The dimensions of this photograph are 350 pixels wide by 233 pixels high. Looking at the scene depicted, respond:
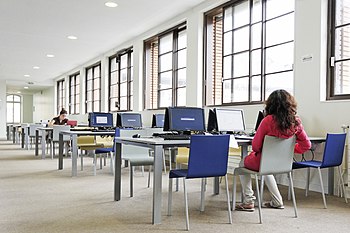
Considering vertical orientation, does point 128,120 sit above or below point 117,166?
above

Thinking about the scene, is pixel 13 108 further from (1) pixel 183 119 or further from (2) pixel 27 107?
(1) pixel 183 119

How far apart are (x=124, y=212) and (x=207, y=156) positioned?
3.21 ft

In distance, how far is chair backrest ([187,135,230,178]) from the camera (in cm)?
274

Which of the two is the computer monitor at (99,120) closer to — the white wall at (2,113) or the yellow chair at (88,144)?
the yellow chair at (88,144)

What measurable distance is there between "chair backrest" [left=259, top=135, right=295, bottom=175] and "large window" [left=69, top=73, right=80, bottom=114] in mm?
11664

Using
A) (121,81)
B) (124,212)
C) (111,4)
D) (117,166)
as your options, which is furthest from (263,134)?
(121,81)

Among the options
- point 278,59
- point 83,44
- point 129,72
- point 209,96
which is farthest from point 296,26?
point 83,44

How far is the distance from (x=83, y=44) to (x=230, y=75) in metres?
4.83

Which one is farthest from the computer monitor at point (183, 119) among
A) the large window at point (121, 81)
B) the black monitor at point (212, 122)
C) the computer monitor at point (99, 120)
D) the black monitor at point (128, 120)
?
the large window at point (121, 81)

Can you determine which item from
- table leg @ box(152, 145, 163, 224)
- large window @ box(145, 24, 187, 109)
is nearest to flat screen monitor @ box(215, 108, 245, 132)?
table leg @ box(152, 145, 163, 224)

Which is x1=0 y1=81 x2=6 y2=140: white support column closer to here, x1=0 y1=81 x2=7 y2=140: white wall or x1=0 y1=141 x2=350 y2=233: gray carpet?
x1=0 y1=81 x2=7 y2=140: white wall

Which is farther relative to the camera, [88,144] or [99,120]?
[88,144]

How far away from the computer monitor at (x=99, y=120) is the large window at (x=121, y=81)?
317 centimetres

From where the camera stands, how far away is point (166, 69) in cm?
786
